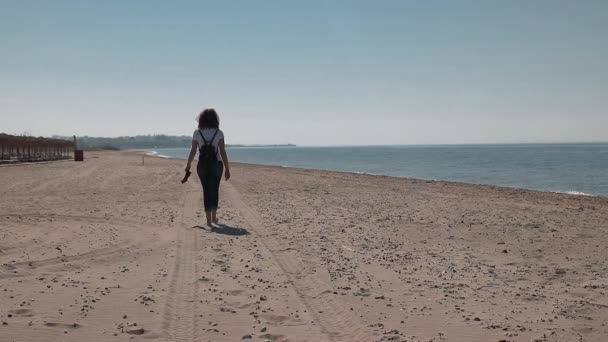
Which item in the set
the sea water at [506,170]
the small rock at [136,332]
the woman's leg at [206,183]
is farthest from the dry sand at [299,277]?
the sea water at [506,170]

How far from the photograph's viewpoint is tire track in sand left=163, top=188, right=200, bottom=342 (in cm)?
392

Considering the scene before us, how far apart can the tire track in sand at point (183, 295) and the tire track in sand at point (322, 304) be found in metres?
0.94

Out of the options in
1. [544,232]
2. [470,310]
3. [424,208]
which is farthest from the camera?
[424,208]

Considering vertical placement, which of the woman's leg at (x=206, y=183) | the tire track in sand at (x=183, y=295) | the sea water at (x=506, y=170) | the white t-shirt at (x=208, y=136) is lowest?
the sea water at (x=506, y=170)

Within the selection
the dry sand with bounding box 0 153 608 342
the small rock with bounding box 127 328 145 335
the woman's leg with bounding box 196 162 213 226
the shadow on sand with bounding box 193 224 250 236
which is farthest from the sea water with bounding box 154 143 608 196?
the small rock with bounding box 127 328 145 335

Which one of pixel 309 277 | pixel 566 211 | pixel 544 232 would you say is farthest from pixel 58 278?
pixel 566 211

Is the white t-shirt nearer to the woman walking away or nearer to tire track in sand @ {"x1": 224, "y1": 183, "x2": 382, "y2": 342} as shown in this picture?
the woman walking away

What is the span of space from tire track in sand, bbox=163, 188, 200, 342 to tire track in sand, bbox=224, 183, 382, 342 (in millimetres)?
945

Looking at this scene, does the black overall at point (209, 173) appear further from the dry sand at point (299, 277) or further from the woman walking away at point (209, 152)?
the dry sand at point (299, 277)

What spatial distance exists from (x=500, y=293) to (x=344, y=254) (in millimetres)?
2273

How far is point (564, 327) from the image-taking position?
414 cm

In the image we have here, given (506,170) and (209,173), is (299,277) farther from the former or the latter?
(506,170)

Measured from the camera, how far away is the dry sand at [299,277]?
407 cm

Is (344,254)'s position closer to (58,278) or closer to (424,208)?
(58,278)
